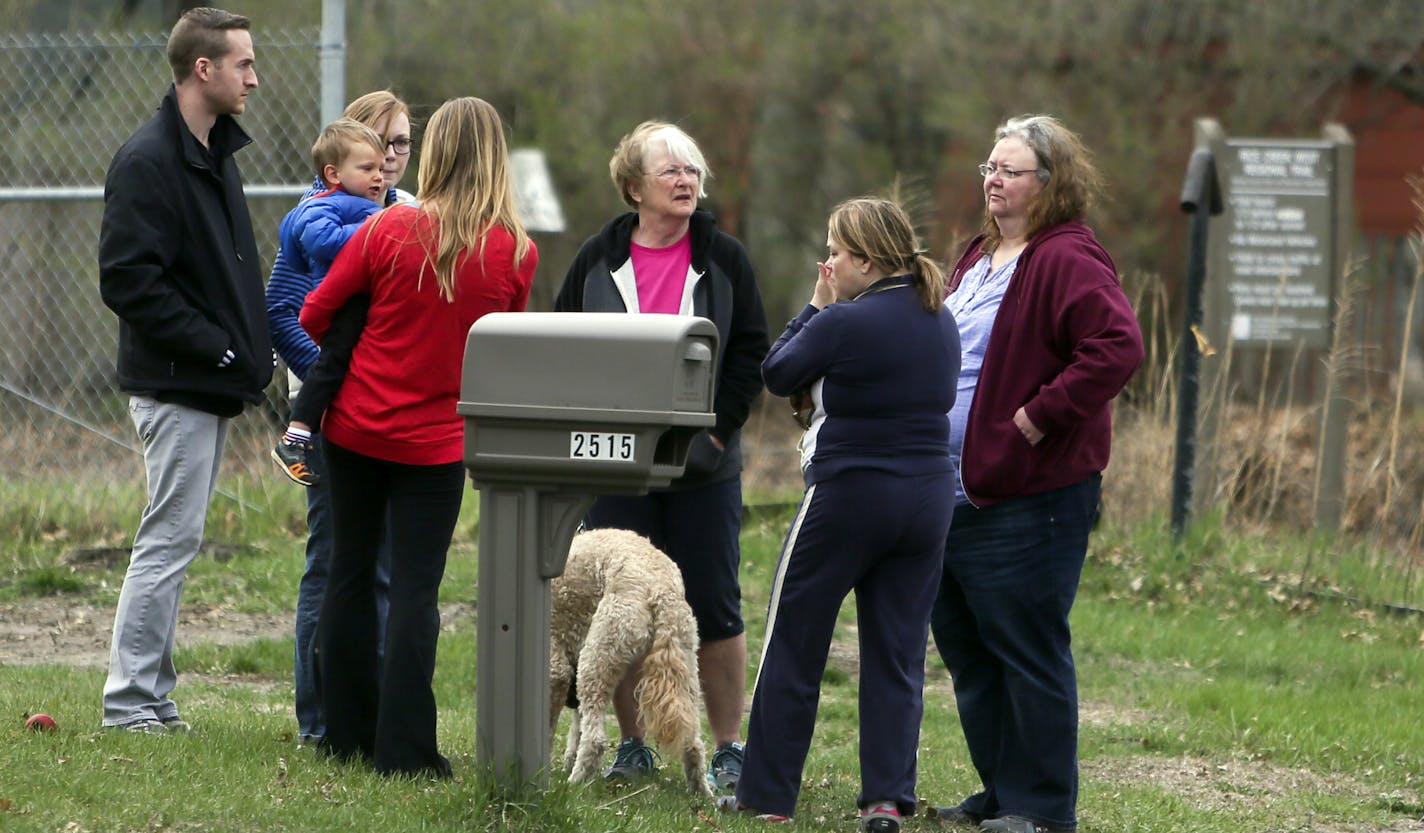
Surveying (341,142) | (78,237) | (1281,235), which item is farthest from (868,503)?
(78,237)

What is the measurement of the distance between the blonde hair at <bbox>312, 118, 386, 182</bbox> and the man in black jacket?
0.93 ft

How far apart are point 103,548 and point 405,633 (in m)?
4.86

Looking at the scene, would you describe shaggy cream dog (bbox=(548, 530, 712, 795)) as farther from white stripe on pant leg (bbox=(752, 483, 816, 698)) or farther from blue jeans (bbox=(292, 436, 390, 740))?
blue jeans (bbox=(292, 436, 390, 740))

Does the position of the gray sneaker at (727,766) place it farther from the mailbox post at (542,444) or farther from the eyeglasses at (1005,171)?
the eyeglasses at (1005,171)

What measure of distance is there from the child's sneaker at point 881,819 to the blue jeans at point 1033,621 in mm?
464

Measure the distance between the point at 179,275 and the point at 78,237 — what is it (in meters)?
6.11

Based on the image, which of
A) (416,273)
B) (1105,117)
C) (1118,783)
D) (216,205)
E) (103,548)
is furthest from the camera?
(1105,117)

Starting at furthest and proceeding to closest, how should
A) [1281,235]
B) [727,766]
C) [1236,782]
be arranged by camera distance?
1. [1281,235]
2. [1236,782]
3. [727,766]

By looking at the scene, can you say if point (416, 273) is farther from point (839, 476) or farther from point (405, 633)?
point (839, 476)

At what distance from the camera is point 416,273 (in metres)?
4.68

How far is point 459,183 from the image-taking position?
4.68 metres

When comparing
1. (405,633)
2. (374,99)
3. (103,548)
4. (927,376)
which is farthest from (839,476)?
(103,548)

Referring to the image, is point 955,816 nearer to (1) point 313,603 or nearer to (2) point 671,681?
(2) point 671,681

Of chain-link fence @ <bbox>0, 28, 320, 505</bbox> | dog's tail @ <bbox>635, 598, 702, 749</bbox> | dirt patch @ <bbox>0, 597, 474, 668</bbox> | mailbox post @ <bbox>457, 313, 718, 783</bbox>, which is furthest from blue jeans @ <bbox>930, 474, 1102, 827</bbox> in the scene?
chain-link fence @ <bbox>0, 28, 320, 505</bbox>
